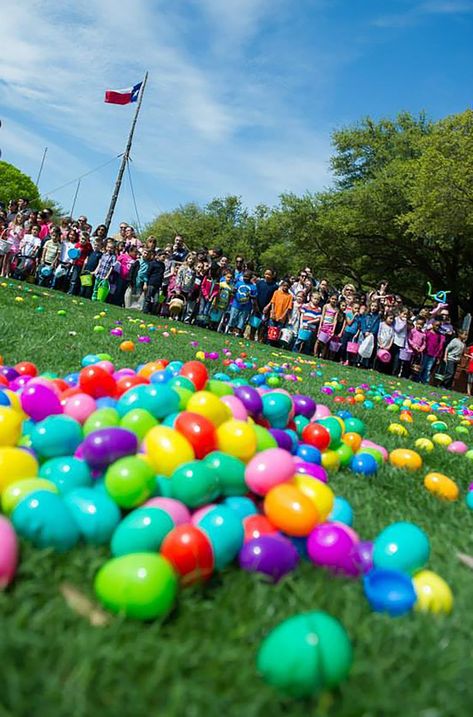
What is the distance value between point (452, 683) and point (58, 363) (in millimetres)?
4106

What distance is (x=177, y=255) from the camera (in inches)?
638

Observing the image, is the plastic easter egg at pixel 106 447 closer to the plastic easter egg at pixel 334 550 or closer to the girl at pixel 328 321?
the plastic easter egg at pixel 334 550

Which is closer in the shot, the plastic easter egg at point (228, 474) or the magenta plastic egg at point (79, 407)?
the plastic easter egg at point (228, 474)

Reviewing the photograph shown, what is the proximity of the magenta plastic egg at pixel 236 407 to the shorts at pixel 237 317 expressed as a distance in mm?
11589

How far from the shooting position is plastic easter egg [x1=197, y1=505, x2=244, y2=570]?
1.84 metres

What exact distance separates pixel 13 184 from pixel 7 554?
69.1m

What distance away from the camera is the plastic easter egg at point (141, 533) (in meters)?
1.78

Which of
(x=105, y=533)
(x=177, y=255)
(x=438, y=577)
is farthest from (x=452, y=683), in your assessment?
(x=177, y=255)

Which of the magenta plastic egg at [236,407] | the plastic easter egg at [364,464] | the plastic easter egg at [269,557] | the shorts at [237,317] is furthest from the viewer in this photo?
the shorts at [237,317]

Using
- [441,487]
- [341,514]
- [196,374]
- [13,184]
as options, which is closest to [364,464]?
[441,487]

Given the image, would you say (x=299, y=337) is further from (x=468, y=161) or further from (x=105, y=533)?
(x=468, y=161)

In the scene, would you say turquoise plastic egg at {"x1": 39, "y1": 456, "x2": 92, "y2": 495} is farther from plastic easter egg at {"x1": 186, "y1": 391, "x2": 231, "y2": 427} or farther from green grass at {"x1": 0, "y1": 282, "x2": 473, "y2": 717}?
plastic easter egg at {"x1": 186, "y1": 391, "x2": 231, "y2": 427}

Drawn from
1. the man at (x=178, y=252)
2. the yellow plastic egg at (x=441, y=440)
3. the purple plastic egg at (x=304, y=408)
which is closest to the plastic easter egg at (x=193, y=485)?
the purple plastic egg at (x=304, y=408)

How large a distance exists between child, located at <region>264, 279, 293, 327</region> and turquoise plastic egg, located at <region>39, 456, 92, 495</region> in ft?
40.8
